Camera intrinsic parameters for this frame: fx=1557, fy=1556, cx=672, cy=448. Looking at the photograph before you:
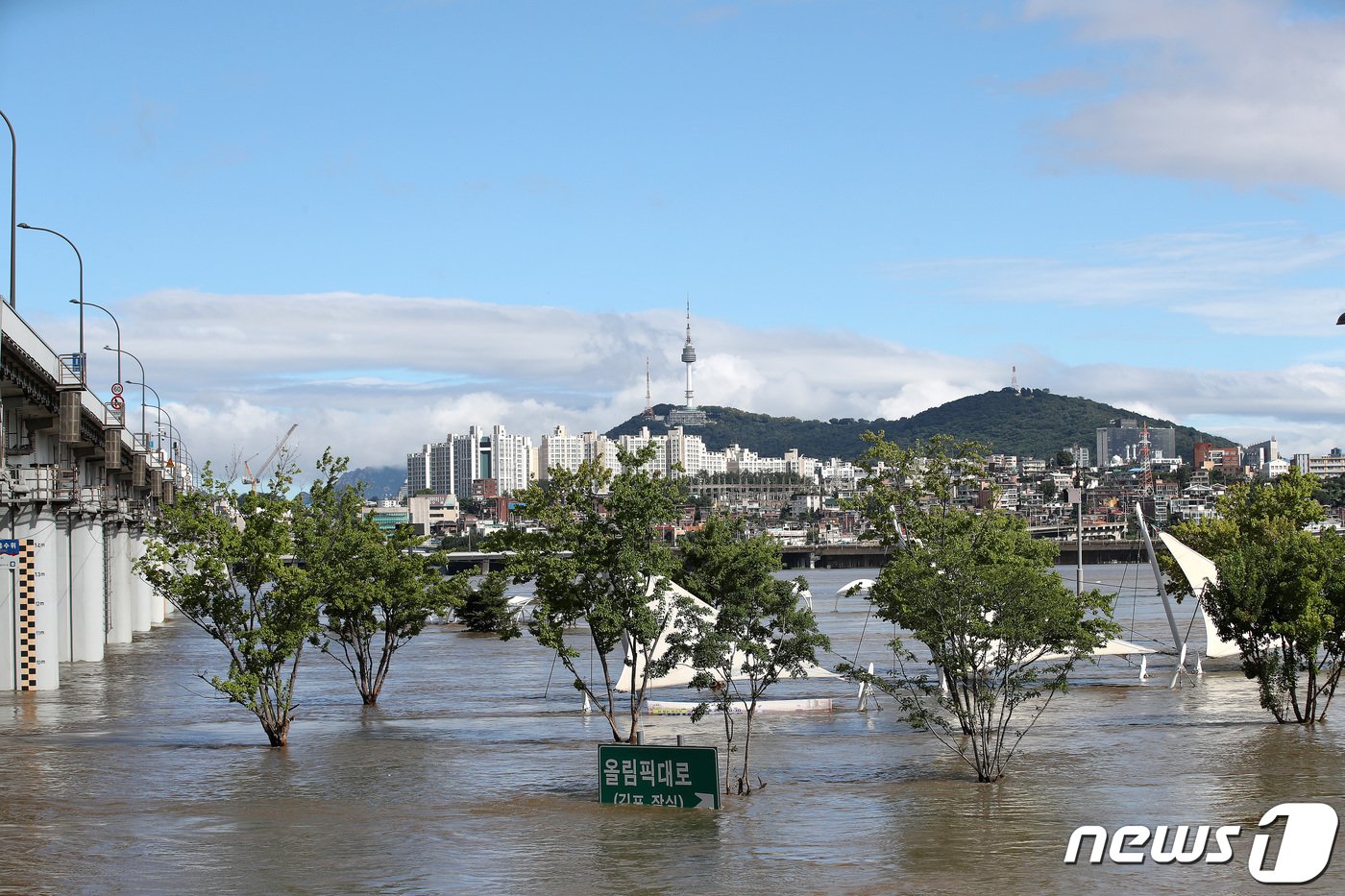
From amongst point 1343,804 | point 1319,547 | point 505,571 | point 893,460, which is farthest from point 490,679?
point 1343,804

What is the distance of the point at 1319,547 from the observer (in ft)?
121

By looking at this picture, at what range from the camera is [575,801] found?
91.9 feet

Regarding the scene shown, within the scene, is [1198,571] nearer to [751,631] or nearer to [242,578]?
[751,631]

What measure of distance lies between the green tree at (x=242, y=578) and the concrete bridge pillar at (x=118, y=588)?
45.9m

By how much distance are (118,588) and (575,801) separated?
197 ft

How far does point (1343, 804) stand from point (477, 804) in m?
15.1

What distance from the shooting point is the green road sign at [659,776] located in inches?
1012

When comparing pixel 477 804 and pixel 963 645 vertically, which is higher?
pixel 963 645

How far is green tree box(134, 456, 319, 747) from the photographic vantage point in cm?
3362

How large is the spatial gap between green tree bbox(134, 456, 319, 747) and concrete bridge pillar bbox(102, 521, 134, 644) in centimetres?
4595

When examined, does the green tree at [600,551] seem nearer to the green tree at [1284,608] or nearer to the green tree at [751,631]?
the green tree at [751,631]

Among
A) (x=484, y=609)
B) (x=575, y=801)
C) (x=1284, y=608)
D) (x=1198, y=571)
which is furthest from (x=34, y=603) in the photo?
(x=484, y=609)

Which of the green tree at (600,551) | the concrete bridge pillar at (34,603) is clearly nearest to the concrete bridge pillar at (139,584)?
the concrete bridge pillar at (34,603)

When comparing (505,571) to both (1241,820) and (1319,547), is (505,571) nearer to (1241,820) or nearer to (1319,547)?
(1241,820)
